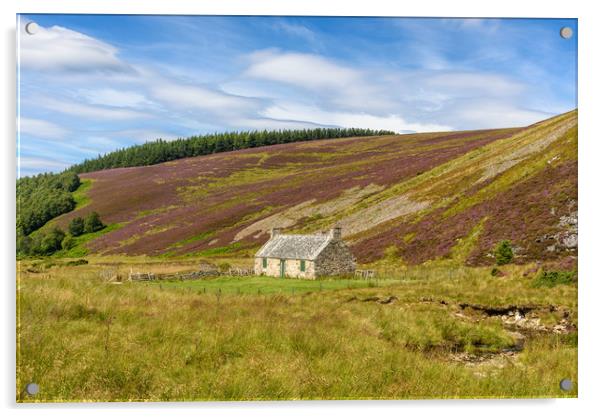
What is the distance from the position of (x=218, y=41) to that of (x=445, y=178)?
70.1ft

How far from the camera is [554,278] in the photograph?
477 inches

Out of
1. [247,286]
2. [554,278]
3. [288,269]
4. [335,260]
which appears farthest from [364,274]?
[554,278]

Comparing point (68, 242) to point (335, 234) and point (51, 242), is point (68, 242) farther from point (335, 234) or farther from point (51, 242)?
point (335, 234)

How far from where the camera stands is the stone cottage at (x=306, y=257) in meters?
19.5

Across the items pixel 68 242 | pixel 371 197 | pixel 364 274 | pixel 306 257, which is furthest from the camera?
pixel 371 197

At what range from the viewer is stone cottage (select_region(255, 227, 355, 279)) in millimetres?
19531

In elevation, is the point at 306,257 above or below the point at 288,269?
above

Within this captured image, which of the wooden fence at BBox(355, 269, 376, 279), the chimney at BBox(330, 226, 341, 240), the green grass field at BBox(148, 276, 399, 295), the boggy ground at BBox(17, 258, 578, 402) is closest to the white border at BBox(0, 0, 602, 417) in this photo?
the boggy ground at BBox(17, 258, 578, 402)

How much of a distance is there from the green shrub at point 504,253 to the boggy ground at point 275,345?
13.7 feet

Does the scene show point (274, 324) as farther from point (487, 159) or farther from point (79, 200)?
point (487, 159)

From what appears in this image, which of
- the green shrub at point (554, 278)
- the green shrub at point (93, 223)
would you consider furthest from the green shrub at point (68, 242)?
the green shrub at point (554, 278)

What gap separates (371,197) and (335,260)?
37.6ft

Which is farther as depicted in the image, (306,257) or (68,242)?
(306,257)

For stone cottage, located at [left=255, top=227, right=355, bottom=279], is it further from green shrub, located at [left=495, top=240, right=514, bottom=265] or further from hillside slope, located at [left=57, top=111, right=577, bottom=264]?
green shrub, located at [left=495, top=240, right=514, bottom=265]
